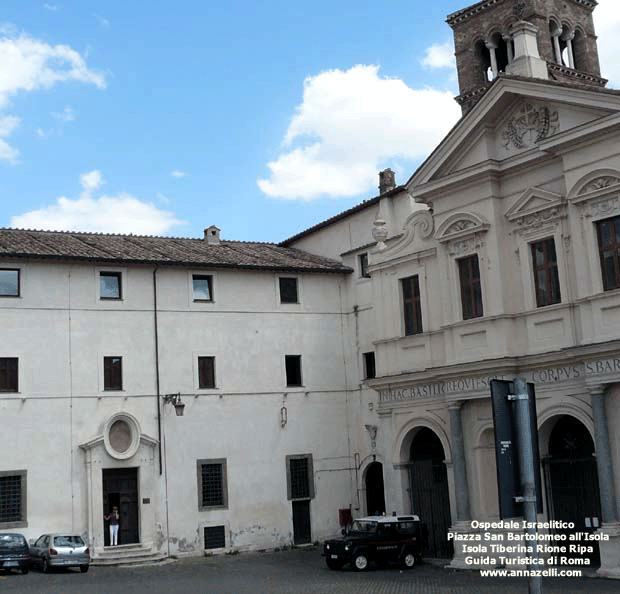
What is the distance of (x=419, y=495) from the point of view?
29219 mm

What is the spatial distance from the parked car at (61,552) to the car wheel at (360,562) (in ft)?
27.6

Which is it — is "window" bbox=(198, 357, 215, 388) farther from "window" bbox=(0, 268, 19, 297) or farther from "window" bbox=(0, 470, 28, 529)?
"window" bbox=(0, 470, 28, 529)

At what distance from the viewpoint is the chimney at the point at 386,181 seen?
3925cm

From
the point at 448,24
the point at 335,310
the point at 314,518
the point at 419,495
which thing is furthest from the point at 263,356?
the point at 448,24

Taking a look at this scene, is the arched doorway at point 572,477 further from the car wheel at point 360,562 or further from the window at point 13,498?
the window at point 13,498

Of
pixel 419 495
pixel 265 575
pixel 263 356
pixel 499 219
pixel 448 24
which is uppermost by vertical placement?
pixel 448 24

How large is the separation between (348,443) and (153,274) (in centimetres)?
1033

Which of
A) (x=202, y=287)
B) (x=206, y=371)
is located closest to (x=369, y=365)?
(x=206, y=371)

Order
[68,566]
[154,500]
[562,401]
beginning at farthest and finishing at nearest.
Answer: [154,500]
[68,566]
[562,401]

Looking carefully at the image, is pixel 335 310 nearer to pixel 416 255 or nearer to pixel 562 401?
pixel 416 255

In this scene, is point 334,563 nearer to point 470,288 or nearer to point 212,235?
point 470,288

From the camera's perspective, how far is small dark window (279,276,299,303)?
3675cm

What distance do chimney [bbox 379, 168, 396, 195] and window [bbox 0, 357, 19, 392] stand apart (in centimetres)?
1673

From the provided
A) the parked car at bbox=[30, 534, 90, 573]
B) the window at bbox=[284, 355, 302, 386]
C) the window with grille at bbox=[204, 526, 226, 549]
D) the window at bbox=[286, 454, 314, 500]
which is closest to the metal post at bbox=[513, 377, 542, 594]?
the parked car at bbox=[30, 534, 90, 573]
